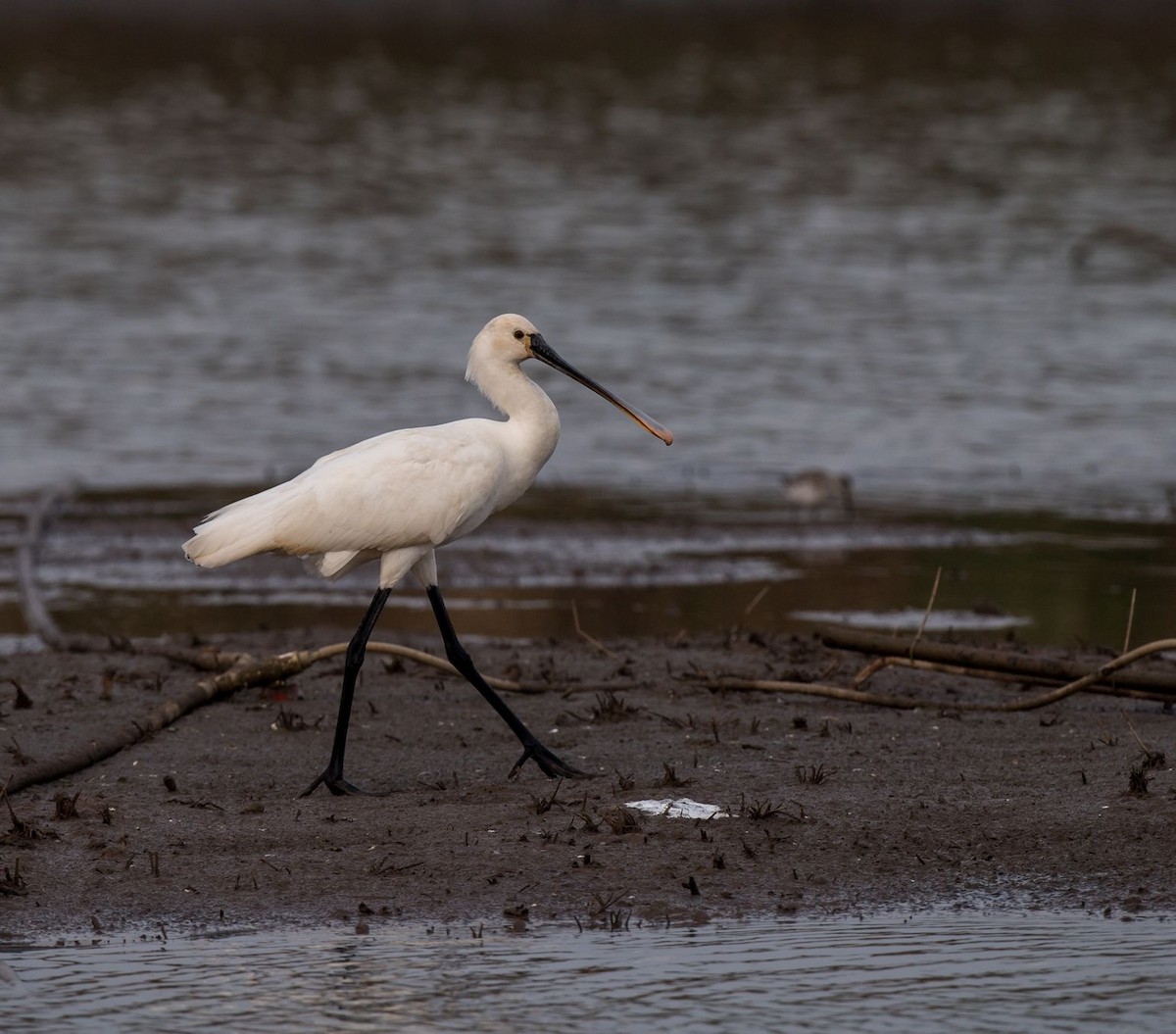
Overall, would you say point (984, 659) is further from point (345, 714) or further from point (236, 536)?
point (236, 536)

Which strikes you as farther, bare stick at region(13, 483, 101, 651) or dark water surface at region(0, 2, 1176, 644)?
dark water surface at region(0, 2, 1176, 644)

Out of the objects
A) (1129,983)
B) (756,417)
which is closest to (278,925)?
(1129,983)

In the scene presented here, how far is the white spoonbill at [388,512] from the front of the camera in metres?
8.00

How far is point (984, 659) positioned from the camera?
885 cm

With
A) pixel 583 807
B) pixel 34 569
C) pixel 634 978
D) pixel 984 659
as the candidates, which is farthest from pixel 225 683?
pixel 34 569

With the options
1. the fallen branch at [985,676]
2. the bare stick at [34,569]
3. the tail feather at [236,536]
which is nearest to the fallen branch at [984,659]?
the fallen branch at [985,676]

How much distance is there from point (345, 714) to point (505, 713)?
60 centimetres

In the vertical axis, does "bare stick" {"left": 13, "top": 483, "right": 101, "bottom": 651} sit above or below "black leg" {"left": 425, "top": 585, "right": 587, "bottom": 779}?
below

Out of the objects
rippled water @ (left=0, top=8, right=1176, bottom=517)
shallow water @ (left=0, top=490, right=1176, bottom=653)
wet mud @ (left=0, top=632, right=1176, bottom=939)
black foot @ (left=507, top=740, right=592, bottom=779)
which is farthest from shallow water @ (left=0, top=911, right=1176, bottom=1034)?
rippled water @ (left=0, top=8, right=1176, bottom=517)

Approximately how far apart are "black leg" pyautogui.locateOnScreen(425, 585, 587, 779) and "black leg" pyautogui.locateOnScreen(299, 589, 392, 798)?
0.70ft

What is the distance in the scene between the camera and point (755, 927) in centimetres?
654

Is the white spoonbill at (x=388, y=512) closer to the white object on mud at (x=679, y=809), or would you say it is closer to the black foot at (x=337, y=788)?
the black foot at (x=337, y=788)

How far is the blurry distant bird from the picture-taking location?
14.2 meters

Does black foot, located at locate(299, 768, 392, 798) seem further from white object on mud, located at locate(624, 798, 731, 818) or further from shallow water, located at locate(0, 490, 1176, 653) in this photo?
shallow water, located at locate(0, 490, 1176, 653)
